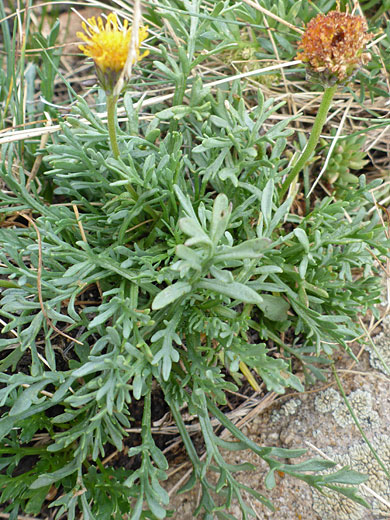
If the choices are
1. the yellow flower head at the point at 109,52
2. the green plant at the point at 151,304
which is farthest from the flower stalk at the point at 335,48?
the yellow flower head at the point at 109,52

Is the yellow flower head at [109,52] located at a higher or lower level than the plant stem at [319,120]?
higher

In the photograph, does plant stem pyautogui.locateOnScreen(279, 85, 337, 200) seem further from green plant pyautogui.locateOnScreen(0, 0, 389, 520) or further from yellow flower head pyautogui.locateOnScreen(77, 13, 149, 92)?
yellow flower head pyautogui.locateOnScreen(77, 13, 149, 92)

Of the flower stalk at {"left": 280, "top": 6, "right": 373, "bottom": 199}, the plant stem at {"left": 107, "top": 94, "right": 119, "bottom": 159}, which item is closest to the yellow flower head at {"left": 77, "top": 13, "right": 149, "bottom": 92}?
the plant stem at {"left": 107, "top": 94, "right": 119, "bottom": 159}

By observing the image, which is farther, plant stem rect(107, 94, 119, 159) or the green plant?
the green plant

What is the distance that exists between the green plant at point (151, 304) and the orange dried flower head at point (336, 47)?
31cm


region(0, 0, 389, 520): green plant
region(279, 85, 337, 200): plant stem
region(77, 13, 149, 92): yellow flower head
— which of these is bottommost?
region(0, 0, 389, 520): green plant

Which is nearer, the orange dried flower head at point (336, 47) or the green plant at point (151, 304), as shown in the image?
the orange dried flower head at point (336, 47)

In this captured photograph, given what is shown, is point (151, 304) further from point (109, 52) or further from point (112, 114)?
point (109, 52)

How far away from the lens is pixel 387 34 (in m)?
1.93

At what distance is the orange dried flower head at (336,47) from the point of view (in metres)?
1.24

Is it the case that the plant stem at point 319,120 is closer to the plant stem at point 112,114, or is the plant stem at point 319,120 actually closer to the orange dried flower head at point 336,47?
the orange dried flower head at point 336,47

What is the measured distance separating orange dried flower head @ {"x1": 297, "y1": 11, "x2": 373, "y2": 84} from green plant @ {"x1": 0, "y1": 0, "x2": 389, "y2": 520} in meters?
0.31

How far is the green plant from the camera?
4.50 feet

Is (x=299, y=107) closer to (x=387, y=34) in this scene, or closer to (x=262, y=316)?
(x=387, y=34)
